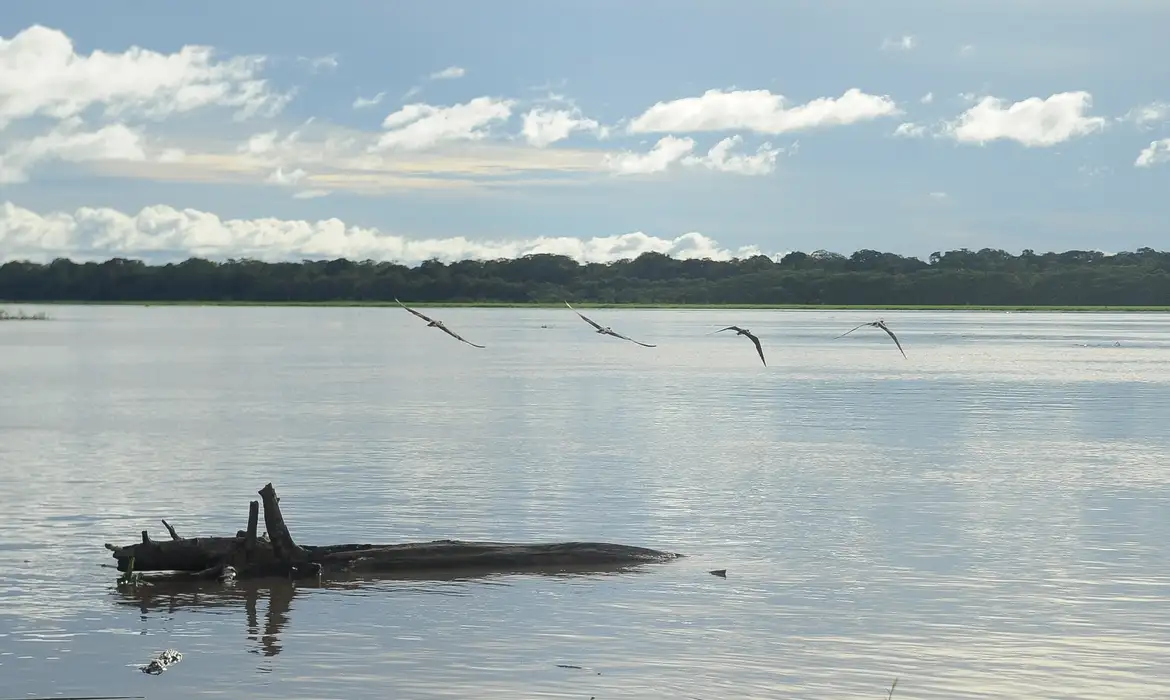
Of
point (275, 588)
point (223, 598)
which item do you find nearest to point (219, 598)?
point (223, 598)

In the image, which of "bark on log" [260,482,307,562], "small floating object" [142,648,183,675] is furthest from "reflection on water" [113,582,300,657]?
"small floating object" [142,648,183,675]

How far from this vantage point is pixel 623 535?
96.6ft

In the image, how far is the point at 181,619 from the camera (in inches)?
851

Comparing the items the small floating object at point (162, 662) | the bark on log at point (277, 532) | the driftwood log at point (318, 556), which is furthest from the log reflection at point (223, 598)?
the small floating object at point (162, 662)

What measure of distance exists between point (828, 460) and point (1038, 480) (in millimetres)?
6455

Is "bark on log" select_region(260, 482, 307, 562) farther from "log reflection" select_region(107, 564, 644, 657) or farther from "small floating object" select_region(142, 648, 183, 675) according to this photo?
"small floating object" select_region(142, 648, 183, 675)

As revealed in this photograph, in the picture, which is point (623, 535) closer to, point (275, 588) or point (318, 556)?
point (318, 556)

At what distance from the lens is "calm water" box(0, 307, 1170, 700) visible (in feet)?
62.2

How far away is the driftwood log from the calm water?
0.43m

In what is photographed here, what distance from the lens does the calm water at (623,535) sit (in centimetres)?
1897

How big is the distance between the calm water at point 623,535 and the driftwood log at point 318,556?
43cm

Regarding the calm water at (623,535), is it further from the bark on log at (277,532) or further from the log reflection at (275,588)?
the bark on log at (277,532)

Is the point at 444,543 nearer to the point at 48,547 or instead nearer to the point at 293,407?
the point at 48,547

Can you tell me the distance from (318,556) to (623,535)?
7.08 meters
